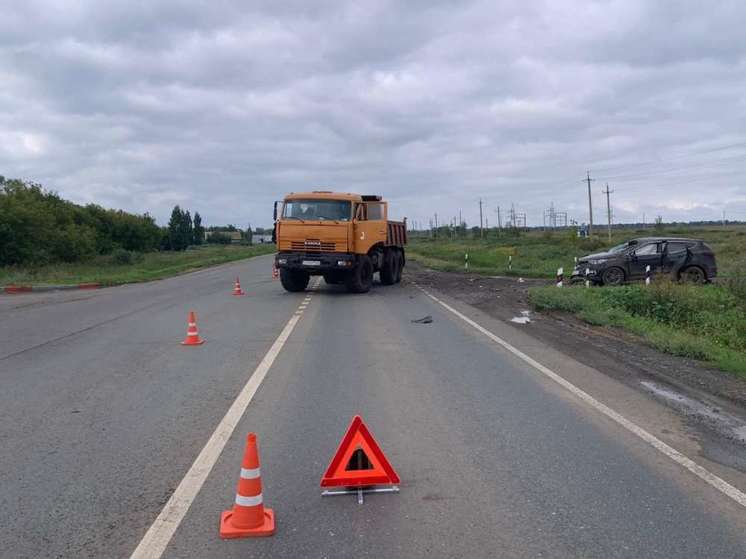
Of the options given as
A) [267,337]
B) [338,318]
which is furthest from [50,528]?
[338,318]

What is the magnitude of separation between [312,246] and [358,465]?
17.3 m

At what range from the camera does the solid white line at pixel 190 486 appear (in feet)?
13.7

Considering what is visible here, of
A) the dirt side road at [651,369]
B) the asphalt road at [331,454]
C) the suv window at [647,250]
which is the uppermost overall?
the suv window at [647,250]

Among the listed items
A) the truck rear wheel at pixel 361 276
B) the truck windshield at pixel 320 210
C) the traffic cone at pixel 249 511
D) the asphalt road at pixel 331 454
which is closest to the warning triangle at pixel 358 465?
the asphalt road at pixel 331 454

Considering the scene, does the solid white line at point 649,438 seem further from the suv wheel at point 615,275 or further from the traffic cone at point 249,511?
the suv wheel at point 615,275

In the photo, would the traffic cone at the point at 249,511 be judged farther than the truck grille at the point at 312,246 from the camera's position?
No

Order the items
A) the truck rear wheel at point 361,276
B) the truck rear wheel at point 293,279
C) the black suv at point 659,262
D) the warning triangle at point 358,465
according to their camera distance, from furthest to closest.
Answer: the truck rear wheel at point 293,279, the truck rear wheel at point 361,276, the black suv at point 659,262, the warning triangle at point 358,465

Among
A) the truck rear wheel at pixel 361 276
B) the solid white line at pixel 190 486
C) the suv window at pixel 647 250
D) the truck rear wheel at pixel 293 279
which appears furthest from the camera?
the truck rear wheel at pixel 293 279

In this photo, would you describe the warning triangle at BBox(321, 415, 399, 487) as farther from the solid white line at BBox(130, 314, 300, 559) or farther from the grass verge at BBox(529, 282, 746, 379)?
the grass verge at BBox(529, 282, 746, 379)

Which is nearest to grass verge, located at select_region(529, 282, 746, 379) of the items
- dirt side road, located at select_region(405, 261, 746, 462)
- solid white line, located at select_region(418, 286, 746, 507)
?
dirt side road, located at select_region(405, 261, 746, 462)

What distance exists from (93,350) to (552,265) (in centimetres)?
3047

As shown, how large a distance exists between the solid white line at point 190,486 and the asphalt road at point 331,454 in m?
0.06

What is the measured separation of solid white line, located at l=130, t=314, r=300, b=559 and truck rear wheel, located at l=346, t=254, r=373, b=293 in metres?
14.4

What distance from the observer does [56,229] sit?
5241cm
